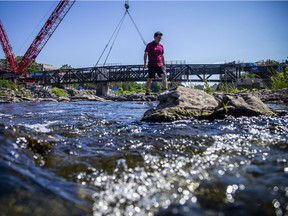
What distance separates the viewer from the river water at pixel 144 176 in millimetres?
891

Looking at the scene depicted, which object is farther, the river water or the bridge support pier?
the bridge support pier

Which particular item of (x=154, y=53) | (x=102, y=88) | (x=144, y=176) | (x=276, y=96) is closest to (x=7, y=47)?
(x=102, y=88)

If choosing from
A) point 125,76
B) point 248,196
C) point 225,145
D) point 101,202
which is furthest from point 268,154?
point 125,76

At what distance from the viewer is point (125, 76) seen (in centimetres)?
2812

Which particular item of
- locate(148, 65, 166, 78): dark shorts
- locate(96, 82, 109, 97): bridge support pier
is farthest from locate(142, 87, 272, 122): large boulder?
locate(96, 82, 109, 97): bridge support pier

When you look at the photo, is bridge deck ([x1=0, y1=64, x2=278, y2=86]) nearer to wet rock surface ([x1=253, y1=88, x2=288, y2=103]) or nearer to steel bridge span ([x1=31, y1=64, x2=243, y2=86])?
steel bridge span ([x1=31, y1=64, x2=243, y2=86])

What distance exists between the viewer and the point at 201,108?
348 centimetres

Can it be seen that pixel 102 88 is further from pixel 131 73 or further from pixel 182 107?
pixel 182 107

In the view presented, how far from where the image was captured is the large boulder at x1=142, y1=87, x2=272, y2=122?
10.6 ft

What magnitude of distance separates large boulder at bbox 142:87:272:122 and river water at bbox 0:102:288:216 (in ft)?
4.13

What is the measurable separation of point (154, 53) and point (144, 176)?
614cm

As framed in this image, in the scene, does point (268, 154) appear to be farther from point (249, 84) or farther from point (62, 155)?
point (249, 84)

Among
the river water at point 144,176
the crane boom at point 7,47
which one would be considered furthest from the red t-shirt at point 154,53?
the crane boom at point 7,47

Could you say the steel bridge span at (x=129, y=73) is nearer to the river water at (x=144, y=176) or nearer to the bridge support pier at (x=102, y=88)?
the bridge support pier at (x=102, y=88)
